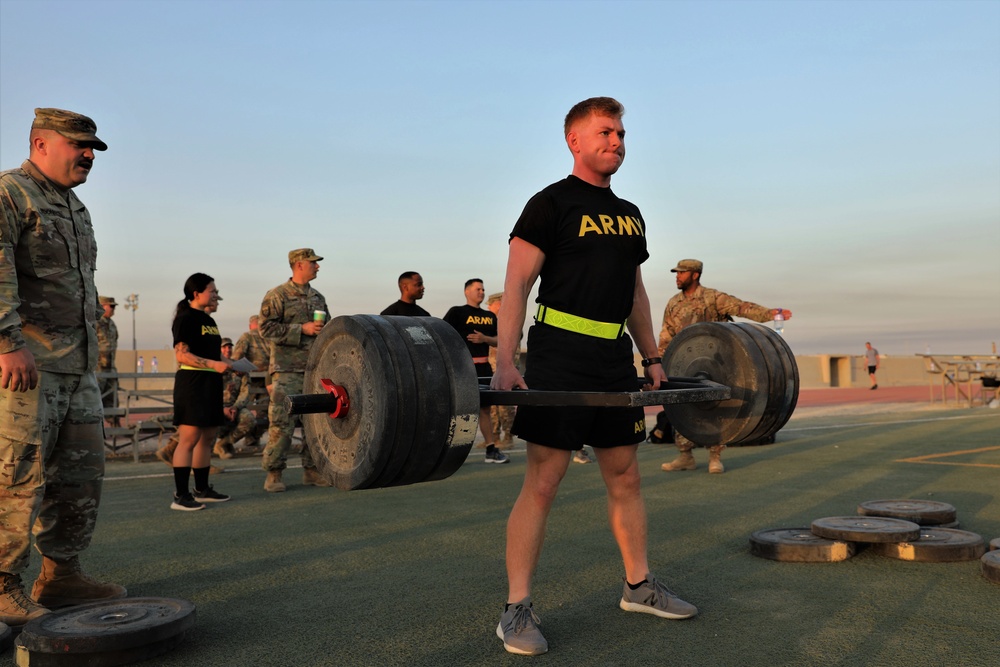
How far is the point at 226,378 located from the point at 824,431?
9.38m

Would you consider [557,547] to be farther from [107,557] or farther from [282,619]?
[107,557]

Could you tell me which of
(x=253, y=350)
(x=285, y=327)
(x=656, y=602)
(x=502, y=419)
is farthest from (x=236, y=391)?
(x=656, y=602)

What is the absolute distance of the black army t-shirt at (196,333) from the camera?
6363mm

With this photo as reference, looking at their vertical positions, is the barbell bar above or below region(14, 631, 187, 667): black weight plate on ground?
above

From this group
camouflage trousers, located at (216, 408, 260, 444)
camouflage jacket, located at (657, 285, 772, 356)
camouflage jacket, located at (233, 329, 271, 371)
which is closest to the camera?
camouflage jacket, located at (657, 285, 772, 356)

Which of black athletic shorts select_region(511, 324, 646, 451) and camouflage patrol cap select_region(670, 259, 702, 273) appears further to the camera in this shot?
camouflage patrol cap select_region(670, 259, 702, 273)

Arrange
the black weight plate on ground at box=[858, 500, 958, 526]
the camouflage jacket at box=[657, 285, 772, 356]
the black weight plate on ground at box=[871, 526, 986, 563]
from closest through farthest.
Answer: the black weight plate on ground at box=[871, 526, 986, 563] → the black weight plate on ground at box=[858, 500, 958, 526] → the camouflage jacket at box=[657, 285, 772, 356]

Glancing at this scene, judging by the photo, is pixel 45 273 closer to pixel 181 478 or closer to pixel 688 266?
pixel 181 478

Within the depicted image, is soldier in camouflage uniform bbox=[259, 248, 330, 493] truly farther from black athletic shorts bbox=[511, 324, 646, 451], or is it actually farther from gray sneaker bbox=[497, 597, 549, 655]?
gray sneaker bbox=[497, 597, 549, 655]

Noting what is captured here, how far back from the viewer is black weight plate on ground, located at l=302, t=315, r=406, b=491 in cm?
270

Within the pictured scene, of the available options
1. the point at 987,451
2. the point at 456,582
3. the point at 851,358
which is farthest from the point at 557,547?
the point at 851,358

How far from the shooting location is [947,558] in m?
4.05

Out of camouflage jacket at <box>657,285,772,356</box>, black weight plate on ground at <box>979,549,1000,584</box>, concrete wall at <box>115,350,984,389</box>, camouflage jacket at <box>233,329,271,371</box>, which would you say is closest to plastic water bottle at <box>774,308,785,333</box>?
camouflage jacket at <box>657,285,772,356</box>

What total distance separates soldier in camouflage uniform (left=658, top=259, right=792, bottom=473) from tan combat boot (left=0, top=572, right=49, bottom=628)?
579cm
